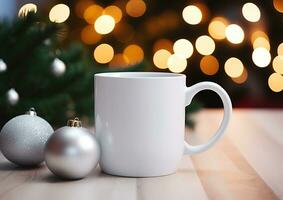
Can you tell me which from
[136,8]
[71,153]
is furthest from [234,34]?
[71,153]

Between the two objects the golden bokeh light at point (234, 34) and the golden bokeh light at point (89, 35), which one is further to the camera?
the golden bokeh light at point (89, 35)

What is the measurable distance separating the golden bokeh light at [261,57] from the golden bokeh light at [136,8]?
1.30 ft

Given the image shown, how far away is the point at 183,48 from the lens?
1.96 metres

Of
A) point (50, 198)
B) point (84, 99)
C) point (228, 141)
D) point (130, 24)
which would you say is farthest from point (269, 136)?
point (130, 24)

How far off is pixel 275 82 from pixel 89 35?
66cm

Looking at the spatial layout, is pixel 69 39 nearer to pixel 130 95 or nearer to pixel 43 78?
pixel 43 78

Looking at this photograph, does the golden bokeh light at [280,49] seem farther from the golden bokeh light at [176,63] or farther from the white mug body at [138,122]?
the white mug body at [138,122]

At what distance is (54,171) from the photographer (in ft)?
2.17

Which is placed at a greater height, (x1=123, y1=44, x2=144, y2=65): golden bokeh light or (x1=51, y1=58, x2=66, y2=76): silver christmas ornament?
(x1=51, y1=58, x2=66, y2=76): silver christmas ornament

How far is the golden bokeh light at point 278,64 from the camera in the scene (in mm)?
2031

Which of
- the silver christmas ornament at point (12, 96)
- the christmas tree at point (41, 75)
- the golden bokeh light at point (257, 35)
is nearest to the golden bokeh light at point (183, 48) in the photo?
the golden bokeh light at point (257, 35)

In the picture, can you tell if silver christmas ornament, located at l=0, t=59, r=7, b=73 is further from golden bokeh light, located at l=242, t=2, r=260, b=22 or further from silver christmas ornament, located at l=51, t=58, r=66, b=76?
golden bokeh light, located at l=242, t=2, r=260, b=22

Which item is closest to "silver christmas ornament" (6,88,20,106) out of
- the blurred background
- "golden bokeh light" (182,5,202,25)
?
the blurred background

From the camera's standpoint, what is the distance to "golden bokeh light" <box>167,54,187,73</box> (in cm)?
198
